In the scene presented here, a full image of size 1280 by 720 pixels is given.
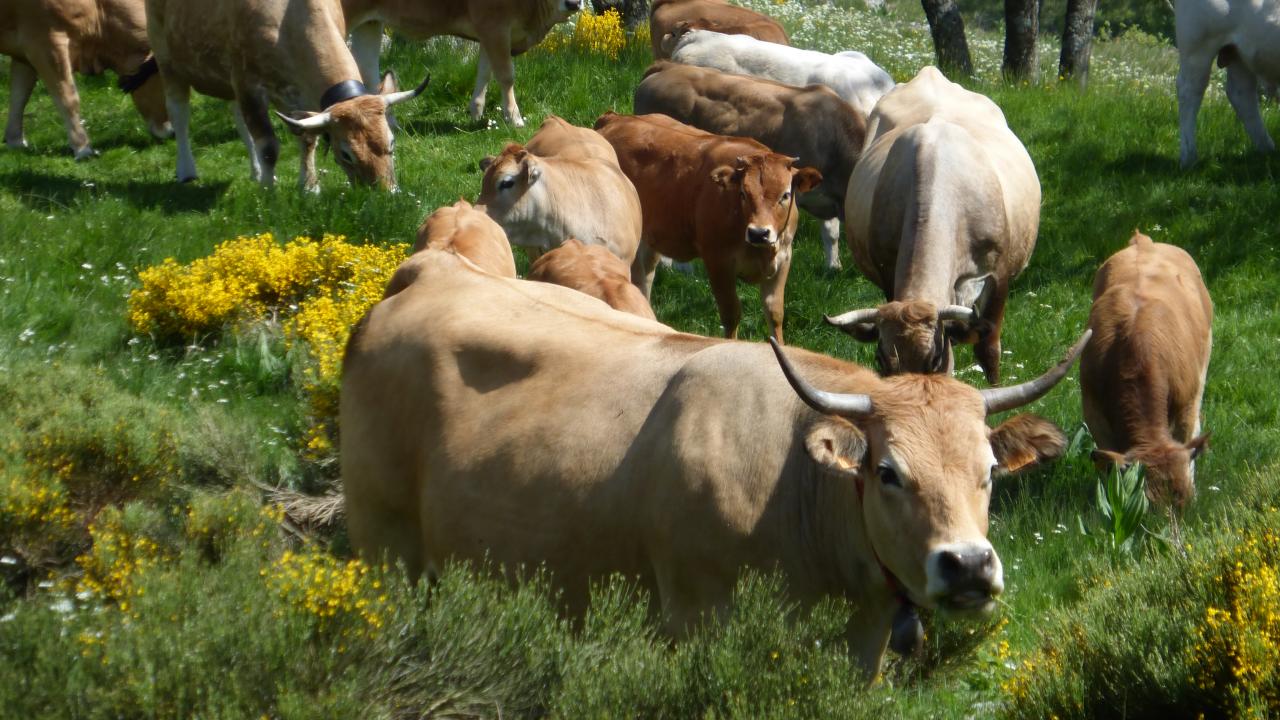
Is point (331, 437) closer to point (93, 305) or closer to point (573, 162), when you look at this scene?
point (93, 305)

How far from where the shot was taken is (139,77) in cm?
1565

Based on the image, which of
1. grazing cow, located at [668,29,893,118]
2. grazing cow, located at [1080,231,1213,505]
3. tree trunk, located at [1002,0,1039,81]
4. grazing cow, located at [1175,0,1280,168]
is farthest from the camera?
tree trunk, located at [1002,0,1039,81]

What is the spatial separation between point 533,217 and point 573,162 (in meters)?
0.65

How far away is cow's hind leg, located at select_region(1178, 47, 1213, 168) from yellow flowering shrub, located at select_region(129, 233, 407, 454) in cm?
850

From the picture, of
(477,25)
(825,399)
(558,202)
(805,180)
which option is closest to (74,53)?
(477,25)

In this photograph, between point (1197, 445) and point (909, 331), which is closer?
point (1197, 445)

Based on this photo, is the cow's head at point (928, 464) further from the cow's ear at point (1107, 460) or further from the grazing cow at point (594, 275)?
the grazing cow at point (594, 275)

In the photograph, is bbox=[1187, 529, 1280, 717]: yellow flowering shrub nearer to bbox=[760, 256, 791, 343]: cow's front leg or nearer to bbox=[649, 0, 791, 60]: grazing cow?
bbox=[760, 256, 791, 343]: cow's front leg

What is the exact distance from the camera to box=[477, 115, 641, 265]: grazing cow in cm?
1183

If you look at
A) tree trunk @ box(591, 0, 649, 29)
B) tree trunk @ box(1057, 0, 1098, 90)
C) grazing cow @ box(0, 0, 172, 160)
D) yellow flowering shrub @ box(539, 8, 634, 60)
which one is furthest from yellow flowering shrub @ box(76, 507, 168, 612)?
tree trunk @ box(1057, 0, 1098, 90)

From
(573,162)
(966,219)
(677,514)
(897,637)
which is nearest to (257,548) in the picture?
(677,514)

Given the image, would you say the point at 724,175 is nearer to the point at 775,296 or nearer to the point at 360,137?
the point at 775,296

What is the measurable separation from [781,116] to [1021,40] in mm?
6454

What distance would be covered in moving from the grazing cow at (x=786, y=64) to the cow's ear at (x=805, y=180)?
455cm
